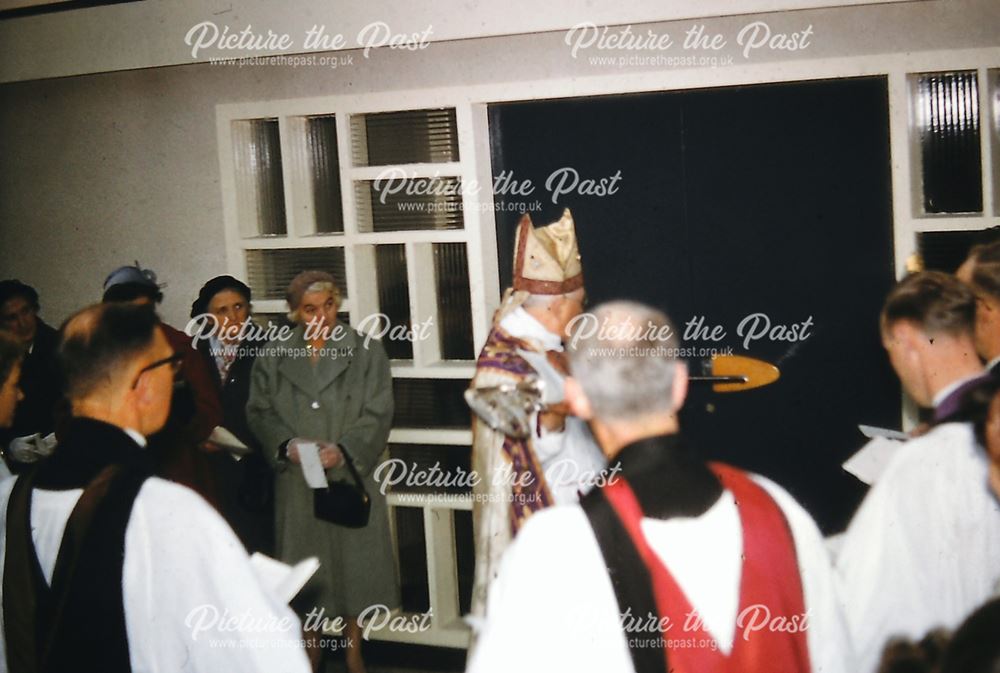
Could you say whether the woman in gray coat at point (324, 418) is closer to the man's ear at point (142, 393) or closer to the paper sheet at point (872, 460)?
the man's ear at point (142, 393)

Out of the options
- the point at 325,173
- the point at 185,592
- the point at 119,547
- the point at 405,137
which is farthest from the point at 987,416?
the point at 325,173

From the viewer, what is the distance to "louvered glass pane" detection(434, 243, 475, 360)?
16.2 feet

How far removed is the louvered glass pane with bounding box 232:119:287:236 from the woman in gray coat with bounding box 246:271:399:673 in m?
0.78

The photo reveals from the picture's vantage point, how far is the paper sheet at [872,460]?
3.15m

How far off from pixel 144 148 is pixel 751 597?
166 inches

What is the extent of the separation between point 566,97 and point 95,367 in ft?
8.51

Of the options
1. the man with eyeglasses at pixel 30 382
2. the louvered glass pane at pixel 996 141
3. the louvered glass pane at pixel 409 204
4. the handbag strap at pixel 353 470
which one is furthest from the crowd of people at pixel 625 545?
the man with eyeglasses at pixel 30 382

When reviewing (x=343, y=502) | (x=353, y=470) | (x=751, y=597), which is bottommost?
(x=343, y=502)

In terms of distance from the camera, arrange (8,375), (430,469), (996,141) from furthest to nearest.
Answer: (430,469), (996,141), (8,375)

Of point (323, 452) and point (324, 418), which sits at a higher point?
point (324, 418)

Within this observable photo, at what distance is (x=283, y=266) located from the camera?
17.1ft

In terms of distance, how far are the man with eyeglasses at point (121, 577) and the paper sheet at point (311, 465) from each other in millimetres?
1809

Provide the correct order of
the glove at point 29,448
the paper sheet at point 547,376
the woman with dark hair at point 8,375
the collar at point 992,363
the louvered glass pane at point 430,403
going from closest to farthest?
the woman with dark hair at point 8,375 → the collar at point 992,363 → the paper sheet at point 547,376 → the glove at point 29,448 → the louvered glass pane at point 430,403

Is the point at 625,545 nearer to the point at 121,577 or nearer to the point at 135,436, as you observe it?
the point at 121,577
